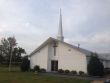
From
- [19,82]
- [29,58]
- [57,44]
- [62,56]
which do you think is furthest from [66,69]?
[19,82]

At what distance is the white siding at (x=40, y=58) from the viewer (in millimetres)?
39750

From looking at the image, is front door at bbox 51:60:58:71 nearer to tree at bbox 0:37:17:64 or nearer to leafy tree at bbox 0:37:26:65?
leafy tree at bbox 0:37:26:65

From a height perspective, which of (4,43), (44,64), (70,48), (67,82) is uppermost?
(4,43)

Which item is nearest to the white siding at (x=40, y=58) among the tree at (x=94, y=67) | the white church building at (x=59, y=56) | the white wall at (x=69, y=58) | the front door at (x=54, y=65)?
the white church building at (x=59, y=56)

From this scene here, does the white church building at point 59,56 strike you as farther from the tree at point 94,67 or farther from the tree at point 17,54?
the tree at point 17,54

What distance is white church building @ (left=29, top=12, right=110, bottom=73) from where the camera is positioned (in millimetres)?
35469

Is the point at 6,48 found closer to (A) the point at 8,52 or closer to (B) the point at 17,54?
(A) the point at 8,52

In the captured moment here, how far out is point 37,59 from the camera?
40688 millimetres

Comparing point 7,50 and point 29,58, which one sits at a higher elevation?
point 7,50

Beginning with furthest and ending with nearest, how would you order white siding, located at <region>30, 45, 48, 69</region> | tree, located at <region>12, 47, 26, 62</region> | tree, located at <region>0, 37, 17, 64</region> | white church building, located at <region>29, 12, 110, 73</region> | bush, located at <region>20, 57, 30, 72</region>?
tree, located at <region>0, 37, 17, 64</region> < tree, located at <region>12, 47, 26, 62</region> < white siding, located at <region>30, 45, 48, 69</region> < bush, located at <region>20, 57, 30, 72</region> < white church building, located at <region>29, 12, 110, 73</region>

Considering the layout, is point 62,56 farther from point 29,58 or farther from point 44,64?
point 29,58

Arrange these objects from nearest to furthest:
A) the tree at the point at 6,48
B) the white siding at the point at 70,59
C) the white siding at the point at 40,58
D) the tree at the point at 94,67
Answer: the tree at the point at 94,67 < the white siding at the point at 70,59 < the white siding at the point at 40,58 < the tree at the point at 6,48

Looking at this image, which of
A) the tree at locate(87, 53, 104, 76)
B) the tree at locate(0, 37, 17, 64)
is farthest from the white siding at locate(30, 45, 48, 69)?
the tree at locate(0, 37, 17, 64)

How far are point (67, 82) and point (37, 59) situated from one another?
18.3 metres
